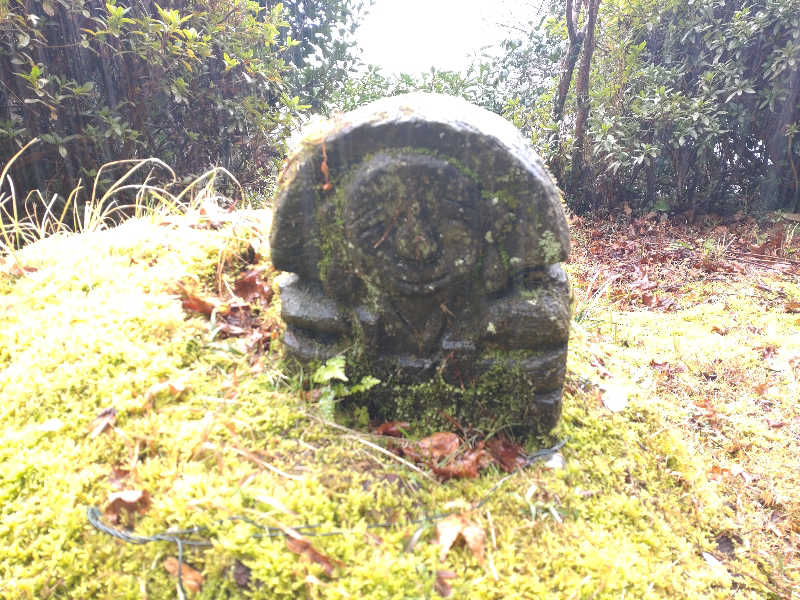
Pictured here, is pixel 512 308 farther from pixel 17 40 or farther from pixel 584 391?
pixel 17 40

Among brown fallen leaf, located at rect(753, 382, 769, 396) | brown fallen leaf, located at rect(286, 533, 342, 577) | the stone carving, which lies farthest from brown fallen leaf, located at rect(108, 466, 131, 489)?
brown fallen leaf, located at rect(753, 382, 769, 396)

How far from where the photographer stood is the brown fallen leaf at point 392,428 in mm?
2281

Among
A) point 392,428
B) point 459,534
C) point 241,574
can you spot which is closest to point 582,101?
point 392,428

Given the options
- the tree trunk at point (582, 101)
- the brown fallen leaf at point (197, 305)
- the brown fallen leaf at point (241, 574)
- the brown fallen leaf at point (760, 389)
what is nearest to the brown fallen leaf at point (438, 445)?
the brown fallen leaf at point (241, 574)

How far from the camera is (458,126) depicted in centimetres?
198

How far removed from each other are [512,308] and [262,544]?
4.25 ft

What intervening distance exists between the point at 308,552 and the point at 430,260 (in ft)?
3.82

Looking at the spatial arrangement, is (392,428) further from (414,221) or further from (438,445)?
(414,221)

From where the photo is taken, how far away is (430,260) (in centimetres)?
212

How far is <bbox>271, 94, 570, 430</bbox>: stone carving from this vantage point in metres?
2.03

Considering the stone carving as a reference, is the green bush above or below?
above

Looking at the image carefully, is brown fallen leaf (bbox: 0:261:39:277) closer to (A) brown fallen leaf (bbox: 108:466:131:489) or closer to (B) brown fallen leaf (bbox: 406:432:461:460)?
(A) brown fallen leaf (bbox: 108:466:131:489)

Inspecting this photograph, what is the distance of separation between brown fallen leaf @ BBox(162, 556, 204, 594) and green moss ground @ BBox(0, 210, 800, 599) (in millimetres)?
22

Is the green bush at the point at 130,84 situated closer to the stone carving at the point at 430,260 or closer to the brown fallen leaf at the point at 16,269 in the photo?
the brown fallen leaf at the point at 16,269
